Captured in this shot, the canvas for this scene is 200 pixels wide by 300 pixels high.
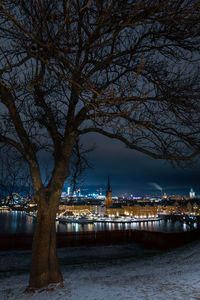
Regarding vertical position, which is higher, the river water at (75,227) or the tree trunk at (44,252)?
the tree trunk at (44,252)

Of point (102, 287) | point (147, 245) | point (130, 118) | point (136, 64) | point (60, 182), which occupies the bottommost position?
point (147, 245)

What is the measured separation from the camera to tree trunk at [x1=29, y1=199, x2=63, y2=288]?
4.73 m

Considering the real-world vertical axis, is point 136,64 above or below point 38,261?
above

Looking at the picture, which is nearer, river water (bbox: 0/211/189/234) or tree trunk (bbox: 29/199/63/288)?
tree trunk (bbox: 29/199/63/288)

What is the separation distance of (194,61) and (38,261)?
5.01 m

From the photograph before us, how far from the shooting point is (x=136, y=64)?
16.8 feet

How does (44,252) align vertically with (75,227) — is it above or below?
above

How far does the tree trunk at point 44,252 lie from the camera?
4.73 metres

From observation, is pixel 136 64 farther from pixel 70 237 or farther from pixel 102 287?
pixel 70 237

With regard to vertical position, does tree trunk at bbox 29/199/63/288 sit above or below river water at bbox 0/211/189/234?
above

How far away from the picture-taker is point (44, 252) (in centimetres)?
477

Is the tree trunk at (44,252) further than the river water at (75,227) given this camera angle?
No

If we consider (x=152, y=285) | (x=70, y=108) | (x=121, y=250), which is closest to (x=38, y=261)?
(x=152, y=285)

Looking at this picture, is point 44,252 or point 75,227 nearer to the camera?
point 44,252
